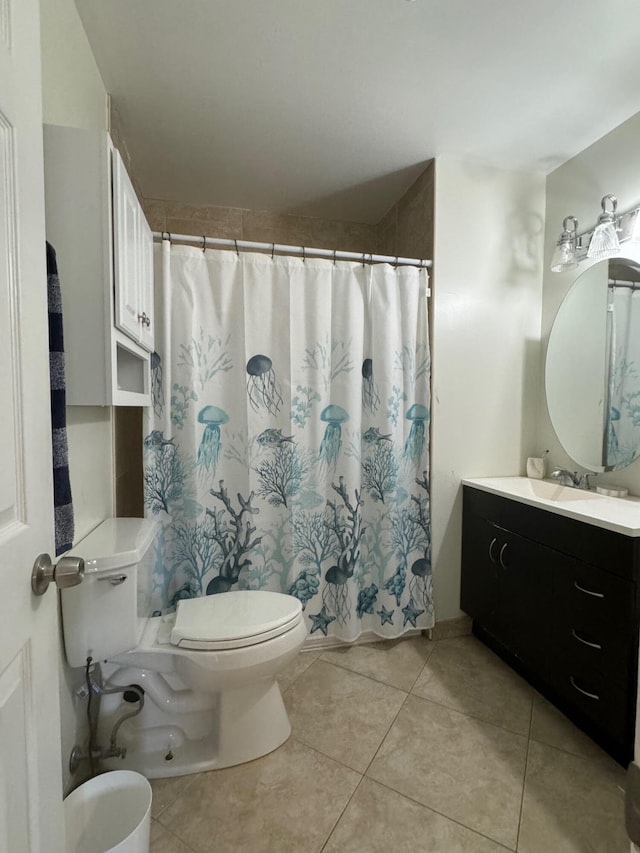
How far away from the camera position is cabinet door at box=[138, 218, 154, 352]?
4.29 ft

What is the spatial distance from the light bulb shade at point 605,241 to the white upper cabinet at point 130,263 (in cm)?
180

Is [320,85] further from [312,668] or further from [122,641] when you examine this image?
[312,668]

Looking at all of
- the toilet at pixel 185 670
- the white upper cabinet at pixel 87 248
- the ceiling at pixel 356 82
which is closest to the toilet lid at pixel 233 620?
the toilet at pixel 185 670

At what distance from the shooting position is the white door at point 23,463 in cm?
54

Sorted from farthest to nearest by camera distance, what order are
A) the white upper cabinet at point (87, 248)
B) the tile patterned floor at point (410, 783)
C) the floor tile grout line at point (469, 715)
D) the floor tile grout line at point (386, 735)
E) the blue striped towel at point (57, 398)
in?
1. the floor tile grout line at point (469, 715)
2. the floor tile grout line at point (386, 735)
3. the tile patterned floor at point (410, 783)
4. the white upper cabinet at point (87, 248)
5. the blue striped towel at point (57, 398)

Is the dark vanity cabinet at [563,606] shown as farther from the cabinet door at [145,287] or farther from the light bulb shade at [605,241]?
the cabinet door at [145,287]

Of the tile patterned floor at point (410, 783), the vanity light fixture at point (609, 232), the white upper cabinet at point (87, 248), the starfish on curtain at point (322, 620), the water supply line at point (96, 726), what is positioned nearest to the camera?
the white upper cabinet at point (87, 248)

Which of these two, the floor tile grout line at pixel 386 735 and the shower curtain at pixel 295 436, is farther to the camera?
the shower curtain at pixel 295 436

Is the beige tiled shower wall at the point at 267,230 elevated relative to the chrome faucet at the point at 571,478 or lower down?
elevated

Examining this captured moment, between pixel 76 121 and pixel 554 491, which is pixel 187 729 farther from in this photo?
pixel 76 121

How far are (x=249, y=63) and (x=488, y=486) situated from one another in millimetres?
1955

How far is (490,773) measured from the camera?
1.28 meters

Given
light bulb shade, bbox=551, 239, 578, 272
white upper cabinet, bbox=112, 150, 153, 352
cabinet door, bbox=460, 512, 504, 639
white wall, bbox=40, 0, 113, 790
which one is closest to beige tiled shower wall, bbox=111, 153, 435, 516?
white wall, bbox=40, 0, 113, 790

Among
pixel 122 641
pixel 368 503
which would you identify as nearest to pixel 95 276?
pixel 122 641
